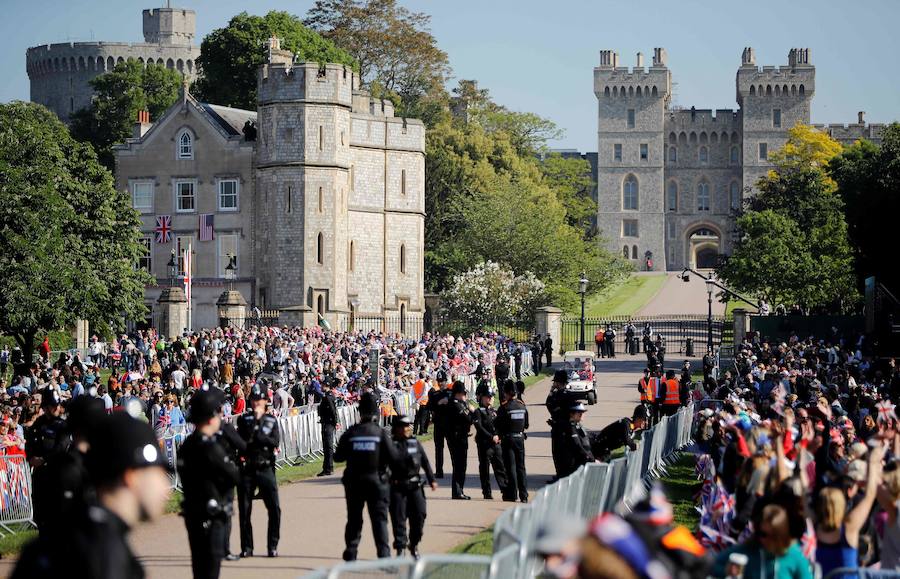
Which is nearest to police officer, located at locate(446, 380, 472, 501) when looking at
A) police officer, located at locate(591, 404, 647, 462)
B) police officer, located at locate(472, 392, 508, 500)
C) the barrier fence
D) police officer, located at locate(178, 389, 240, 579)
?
police officer, located at locate(472, 392, 508, 500)

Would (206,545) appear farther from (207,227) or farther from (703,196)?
(703,196)

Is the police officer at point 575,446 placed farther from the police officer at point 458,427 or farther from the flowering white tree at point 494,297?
the flowering white tree at point 494,297

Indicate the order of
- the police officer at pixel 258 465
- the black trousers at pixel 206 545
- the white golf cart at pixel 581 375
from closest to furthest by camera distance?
the black trousers at pixel 206 545 → the police officer at pixel 258 465 → the white golf cart at pixel 581 375

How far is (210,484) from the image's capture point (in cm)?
1211

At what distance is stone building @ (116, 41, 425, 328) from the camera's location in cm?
6194

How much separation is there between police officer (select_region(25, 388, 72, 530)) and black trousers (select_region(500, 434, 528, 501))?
618 centimetres

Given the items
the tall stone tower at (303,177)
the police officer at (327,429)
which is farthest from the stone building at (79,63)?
the police officer at (327,429)

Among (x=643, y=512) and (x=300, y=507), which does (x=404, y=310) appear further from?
(x=643, y=512)

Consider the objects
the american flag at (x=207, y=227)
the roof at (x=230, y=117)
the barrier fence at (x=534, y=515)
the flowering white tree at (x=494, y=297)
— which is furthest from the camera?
the roof at (x=230, y=117)

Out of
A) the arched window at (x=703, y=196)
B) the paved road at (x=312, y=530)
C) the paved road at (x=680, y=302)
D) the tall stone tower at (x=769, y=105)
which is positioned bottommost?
the paved road at (x=312, y=530)

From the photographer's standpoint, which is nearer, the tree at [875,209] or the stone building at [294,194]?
Result: the tree at [875,209]

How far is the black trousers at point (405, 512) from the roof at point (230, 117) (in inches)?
2055

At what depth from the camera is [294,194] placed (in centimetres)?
6216

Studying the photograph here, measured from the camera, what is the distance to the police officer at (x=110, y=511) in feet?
18.1
